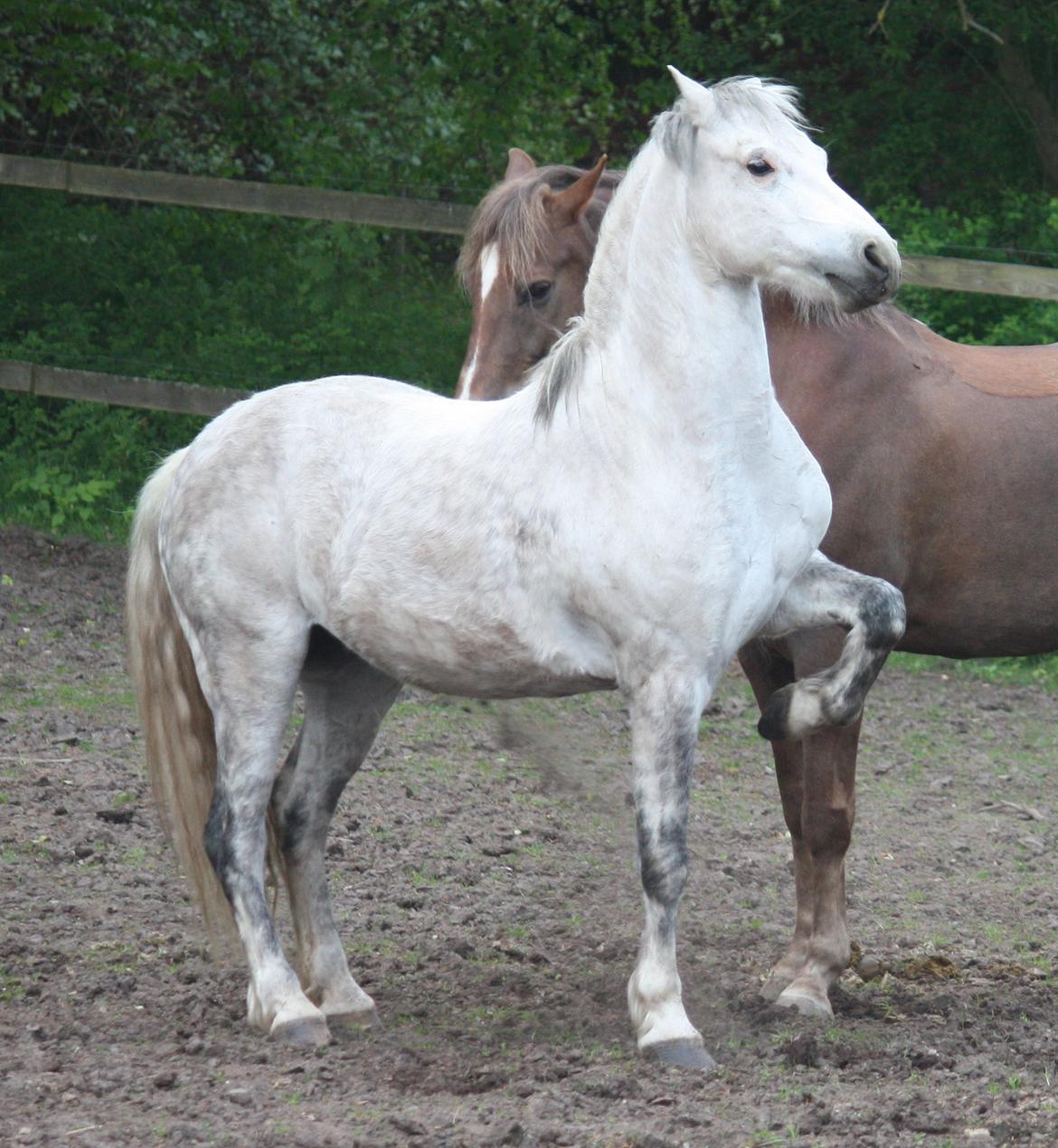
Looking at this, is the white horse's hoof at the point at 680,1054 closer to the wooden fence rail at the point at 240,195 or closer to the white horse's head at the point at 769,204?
the white horse's head at the point at 769,204

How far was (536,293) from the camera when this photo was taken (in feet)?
15.2

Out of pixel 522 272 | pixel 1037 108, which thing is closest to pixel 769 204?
pixel 522 272

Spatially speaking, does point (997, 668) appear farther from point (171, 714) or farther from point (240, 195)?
point (171, 714)

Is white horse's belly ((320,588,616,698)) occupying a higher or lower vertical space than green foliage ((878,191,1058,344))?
lower

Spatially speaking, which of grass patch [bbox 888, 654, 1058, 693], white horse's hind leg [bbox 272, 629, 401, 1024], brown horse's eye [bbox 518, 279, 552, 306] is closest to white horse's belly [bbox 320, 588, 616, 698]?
white horse's hind leg [bbox 272, 629, 401, 1024]

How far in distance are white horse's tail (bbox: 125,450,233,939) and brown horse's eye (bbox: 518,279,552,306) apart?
3.78 feet

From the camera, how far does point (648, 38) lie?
12.4 meters

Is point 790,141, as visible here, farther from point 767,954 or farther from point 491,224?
point 767,954

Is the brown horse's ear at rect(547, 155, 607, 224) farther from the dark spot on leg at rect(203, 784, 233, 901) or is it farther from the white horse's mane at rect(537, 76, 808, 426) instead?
the dark spot on leg at rect(203, 784, 233, 901)

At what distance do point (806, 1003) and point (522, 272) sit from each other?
2.15 metres

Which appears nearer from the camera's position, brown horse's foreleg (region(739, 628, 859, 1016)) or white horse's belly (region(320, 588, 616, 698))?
white horse's belly (region(320, 588, 616, 698))

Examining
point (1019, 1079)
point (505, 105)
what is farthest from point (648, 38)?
point (1019, 1079)

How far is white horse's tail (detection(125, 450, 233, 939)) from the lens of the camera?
3.86 m

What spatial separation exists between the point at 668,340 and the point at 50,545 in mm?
6061
